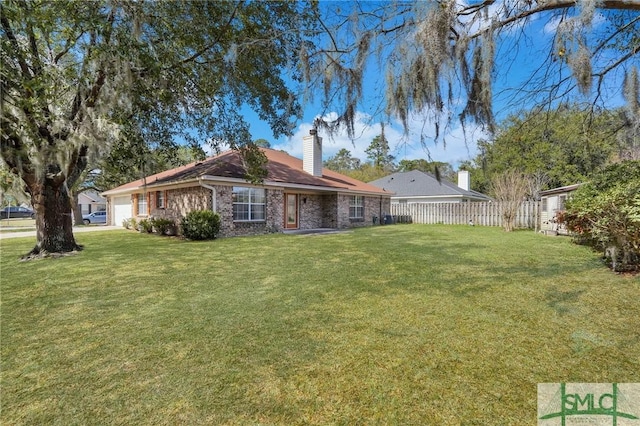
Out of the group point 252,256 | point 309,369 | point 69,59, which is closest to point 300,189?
point 252,256

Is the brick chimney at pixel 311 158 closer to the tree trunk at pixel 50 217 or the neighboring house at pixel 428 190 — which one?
the neighboring house at pixel 428 190

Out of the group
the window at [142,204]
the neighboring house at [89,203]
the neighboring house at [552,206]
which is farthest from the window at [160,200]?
the neighboring house at [89,203]

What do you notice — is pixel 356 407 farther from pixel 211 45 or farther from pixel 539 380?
pixel 211 45

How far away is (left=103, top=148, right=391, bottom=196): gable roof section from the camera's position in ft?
40.9

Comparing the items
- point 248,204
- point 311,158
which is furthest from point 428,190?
point 248,204

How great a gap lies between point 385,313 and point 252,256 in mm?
4762

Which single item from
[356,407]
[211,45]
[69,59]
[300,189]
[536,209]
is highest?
[69,59]

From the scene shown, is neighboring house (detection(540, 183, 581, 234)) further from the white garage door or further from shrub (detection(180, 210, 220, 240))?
the white garage door

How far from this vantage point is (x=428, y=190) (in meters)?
24.1

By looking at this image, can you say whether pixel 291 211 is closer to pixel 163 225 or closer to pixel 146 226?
pixel 163 225

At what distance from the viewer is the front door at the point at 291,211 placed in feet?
51.0

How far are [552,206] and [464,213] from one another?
6371 mm

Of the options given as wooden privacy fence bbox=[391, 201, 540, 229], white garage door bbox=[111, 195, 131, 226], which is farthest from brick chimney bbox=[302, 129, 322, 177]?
white garage door bbox=[111, 195, 131, 226]

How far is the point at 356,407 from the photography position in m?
2.16
